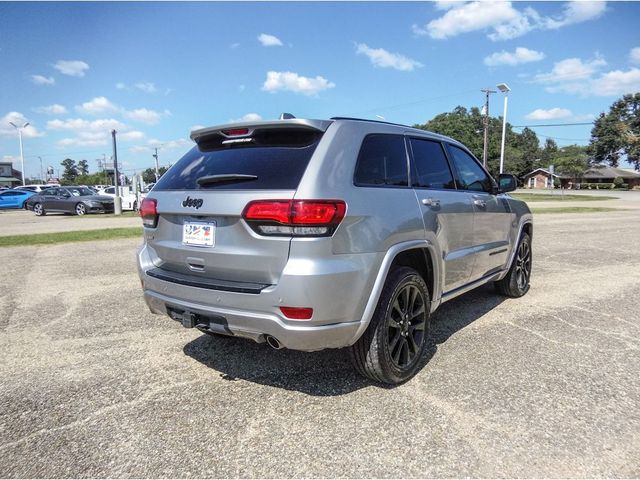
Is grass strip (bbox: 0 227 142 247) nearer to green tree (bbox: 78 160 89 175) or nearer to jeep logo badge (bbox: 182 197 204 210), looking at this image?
jeep logo badge (bbox: 182 197 204 210)

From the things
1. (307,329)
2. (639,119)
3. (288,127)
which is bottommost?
(307,329)

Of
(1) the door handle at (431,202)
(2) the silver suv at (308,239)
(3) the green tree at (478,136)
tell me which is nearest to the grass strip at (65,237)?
(2) the silver suv at (308,239)

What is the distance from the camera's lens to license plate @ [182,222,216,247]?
285 centimetres

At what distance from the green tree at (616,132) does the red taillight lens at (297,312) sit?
9153cm

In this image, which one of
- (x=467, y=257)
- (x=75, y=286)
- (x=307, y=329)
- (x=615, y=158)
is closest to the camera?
(x=307, y=329)

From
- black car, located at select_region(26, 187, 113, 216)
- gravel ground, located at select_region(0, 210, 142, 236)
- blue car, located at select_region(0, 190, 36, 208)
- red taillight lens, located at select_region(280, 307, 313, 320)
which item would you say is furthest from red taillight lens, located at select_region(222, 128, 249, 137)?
blue car, located at select_region(0, 190, 36, 208)

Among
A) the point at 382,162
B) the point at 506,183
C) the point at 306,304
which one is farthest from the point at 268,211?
the point at 506,183

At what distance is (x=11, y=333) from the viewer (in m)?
4.27

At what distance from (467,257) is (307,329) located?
204cm

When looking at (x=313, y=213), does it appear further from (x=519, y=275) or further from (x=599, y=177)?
(x=599, y=177)

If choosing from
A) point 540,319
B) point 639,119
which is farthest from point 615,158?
point 540,319

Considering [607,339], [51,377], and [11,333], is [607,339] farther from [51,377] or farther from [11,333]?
[11,333]

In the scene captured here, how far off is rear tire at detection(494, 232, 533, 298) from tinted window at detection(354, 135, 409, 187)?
266cm

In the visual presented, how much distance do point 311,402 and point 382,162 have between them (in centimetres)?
167
